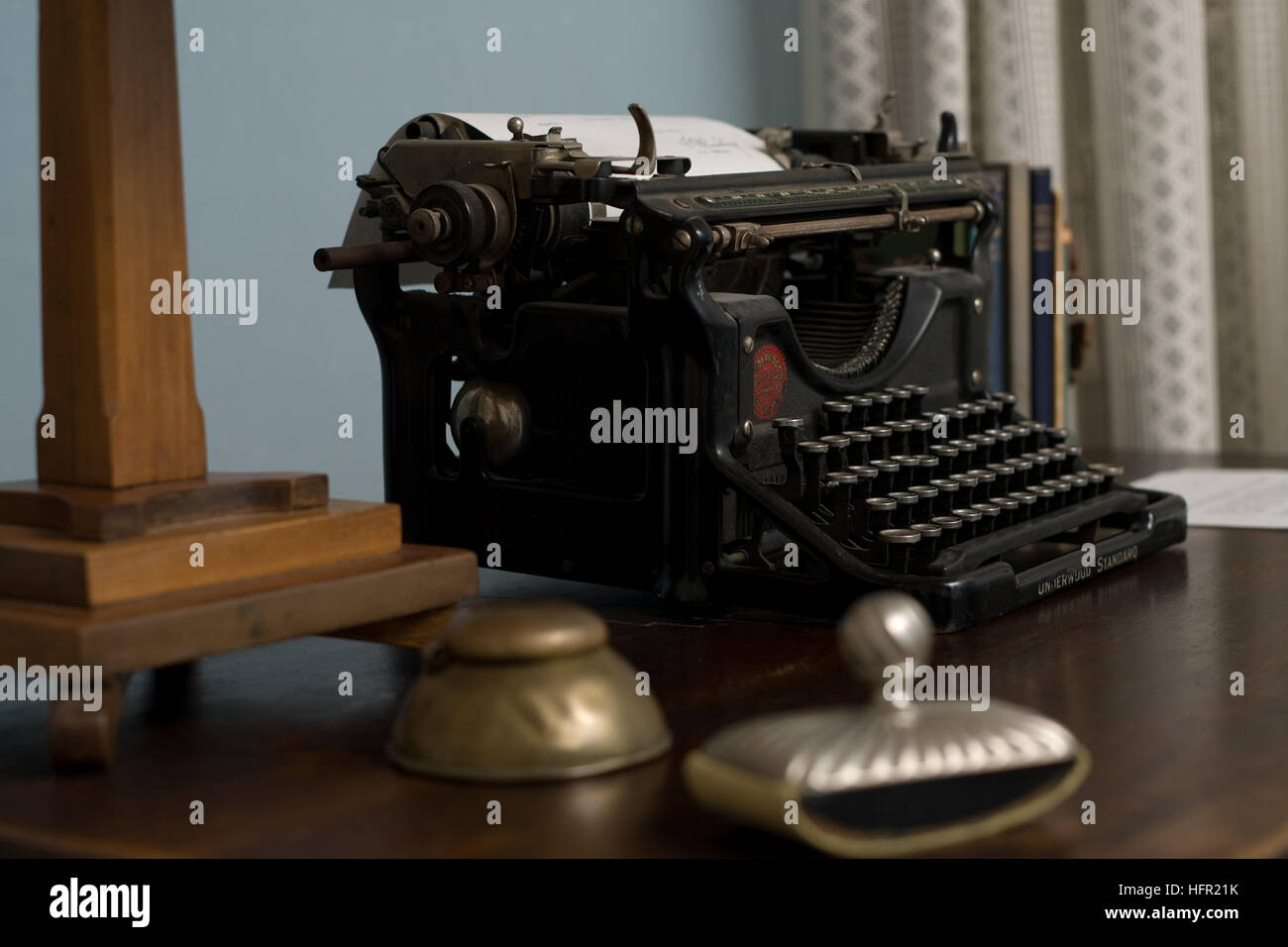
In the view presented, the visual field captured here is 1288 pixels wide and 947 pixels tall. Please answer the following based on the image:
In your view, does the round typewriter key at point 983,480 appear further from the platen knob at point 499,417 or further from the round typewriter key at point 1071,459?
the platen knob at point 499,417

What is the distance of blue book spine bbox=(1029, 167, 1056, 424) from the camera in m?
2.91

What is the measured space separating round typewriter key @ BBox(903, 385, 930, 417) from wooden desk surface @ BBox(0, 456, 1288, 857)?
0.29 m

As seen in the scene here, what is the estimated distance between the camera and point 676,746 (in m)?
1.20

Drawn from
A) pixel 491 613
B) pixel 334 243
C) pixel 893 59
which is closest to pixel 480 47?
pixel 334 243

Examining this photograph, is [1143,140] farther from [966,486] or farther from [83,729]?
[83,729]

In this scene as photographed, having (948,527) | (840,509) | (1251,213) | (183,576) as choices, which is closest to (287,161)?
(840,509)

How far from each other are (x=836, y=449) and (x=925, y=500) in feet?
0.40

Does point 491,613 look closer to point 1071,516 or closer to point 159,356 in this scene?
point 159,356

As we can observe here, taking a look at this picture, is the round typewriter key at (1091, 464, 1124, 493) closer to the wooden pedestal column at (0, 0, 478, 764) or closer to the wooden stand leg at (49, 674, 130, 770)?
the wooden pedestal column at (0, 0, 478, 764)

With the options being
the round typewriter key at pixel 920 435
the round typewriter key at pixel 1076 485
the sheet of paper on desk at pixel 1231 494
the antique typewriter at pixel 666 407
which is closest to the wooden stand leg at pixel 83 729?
the antique typewriter at pixel 666 407

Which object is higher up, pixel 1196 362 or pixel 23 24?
pixel 23 24

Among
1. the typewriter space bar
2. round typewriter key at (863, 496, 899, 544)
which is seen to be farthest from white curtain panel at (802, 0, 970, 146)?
round typewriter key at (863, 496, 899, 544)
